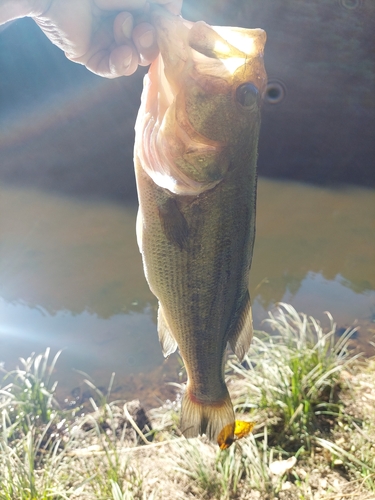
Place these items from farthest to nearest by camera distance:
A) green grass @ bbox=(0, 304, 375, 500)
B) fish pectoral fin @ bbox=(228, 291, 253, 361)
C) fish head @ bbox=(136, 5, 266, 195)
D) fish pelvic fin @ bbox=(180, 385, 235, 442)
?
green grass @ bbox=(0, 304, 375, 500) → fish pelvic fin @ bbox=(180, 385, 235, 442) → fish pectoral fin @ bbox=(228, 291, 253, 361) → fish head @ bbox=(136, 5, 266, 195)

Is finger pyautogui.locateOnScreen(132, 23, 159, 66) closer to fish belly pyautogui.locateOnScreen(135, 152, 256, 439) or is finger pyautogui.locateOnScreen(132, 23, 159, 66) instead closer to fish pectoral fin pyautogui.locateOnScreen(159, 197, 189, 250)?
fish belly pyautogui.locateOnScreen(135, 152, 256, 439)

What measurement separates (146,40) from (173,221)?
25.0 inches

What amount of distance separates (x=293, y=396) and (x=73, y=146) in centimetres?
795

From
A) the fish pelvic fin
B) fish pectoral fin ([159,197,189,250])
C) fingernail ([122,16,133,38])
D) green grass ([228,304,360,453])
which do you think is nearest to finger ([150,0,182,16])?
fingernail ([122,16,133,38])

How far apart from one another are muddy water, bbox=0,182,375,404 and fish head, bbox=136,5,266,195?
9.60 feet

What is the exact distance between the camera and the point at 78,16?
178cm

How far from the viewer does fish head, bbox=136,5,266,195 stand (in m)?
1.49

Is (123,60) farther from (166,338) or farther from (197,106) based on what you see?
(166,338)

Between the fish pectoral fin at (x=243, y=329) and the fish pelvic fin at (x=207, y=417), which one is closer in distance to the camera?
the fish pectoral fin at (x=243, y=329)

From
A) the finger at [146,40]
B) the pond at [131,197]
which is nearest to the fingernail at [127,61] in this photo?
the finger at [146,40]

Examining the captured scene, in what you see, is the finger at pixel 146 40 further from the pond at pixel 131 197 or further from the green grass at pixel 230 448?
the pond at pixel 131 197

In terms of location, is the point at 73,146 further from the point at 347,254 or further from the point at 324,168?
the point at 347,254

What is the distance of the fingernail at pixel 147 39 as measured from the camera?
1.53m

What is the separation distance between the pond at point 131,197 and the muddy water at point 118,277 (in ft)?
0.07
